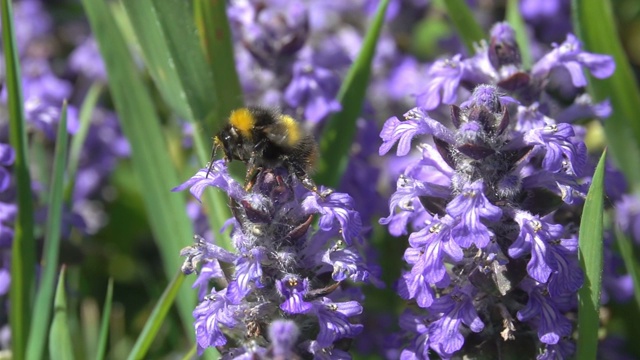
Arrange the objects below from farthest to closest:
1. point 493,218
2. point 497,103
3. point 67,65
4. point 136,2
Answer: point 67,65 < point 136,2 < point 497,103 < point 493,218

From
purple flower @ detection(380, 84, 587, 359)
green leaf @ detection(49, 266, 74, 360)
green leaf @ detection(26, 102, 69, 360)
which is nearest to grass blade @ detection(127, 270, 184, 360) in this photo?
green leaf @ detection(49, 266, 74, 360)

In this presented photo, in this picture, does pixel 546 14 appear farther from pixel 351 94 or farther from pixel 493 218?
pixel 493 218

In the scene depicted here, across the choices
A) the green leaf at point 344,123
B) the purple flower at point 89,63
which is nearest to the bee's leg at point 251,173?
the green leaf at point 344,123

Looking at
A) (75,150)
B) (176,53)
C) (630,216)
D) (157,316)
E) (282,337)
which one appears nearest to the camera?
(282,337)

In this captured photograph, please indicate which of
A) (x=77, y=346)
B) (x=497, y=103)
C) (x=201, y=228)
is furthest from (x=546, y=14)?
(x=77, y=346)

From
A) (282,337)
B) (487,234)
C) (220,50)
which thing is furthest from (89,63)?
(282,337)

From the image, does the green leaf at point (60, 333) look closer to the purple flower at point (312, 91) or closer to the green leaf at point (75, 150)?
the green leaf at point (75, 150)

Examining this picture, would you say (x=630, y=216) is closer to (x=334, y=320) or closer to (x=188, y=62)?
(x=188, y=62)
